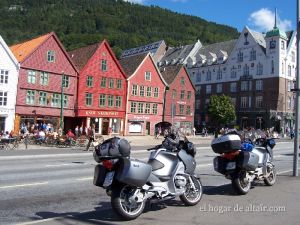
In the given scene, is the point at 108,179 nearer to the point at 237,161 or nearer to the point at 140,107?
the point at 237,161

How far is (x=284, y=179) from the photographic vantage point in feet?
41.5

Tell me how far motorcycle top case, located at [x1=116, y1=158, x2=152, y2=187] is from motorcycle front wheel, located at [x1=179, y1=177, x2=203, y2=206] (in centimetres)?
139

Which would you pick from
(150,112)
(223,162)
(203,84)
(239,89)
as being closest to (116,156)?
(223,162)

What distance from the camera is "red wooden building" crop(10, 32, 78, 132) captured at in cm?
4681

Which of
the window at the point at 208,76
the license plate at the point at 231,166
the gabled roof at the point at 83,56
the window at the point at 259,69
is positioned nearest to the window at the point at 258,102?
the window at the point at 259,69

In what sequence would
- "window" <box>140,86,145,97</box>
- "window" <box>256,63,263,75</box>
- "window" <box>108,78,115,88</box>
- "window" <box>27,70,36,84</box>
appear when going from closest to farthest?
"window" <box>27,70,36,84</box> → "window" <box>108,78,115,88</box> → "window" <box>140,86,145,97</box> → "window" <box>256,63,263,75</box>

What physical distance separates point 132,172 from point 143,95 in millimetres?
53065

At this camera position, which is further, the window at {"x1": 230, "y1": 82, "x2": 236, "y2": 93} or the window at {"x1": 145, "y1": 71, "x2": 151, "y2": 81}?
the window at {"x1": 230, "y1": 82, "x2": 236, "y2": 93}

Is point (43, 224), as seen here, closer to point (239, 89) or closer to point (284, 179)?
point (284, 179)

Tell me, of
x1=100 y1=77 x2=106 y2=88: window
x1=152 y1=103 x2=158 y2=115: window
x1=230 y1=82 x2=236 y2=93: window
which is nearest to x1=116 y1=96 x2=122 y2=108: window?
x1=100 y1=77 x2=106 y2=88: window

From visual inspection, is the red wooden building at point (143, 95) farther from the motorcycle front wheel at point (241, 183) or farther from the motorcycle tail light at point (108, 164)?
the motorcycle tail light at point (108, 164)

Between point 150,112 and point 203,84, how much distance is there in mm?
28564

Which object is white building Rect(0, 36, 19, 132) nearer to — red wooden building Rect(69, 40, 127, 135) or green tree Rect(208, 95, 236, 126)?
red wooden building Rect(69, 40, 127, 135)

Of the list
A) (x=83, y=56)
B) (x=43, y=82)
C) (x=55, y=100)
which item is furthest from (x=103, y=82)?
(x=43, y=82)
